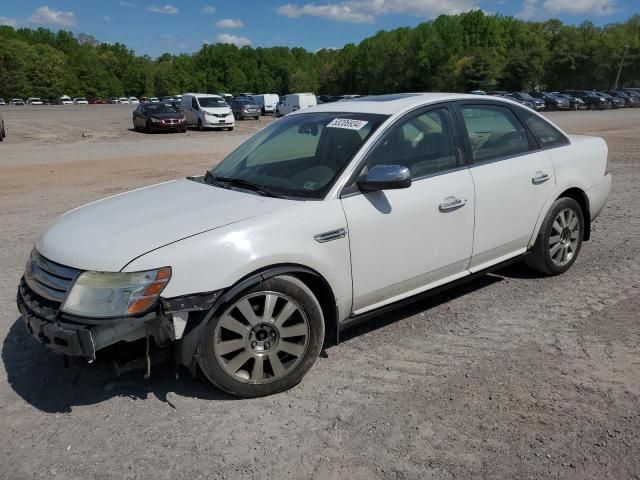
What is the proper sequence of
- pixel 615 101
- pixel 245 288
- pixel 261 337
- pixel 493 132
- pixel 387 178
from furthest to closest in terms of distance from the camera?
pixel 615 101
pixel 493 132
pixel 387 178
pixel 261 337
pixel 245 288

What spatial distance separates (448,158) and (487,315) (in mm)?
1237

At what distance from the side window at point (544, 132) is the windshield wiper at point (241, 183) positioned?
8.02ft

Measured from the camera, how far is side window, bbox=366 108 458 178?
3.70 meters

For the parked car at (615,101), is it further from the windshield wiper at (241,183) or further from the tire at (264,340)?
the tire at (264,340)

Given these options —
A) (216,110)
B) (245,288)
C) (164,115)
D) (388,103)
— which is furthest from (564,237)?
(216,110)

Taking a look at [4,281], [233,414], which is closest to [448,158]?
[233,414]

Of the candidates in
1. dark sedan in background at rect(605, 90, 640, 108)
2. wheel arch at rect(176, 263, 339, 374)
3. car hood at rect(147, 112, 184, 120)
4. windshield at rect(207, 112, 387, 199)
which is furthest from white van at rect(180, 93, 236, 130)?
dark sedan in background at rect(605, 90, 640, 108)

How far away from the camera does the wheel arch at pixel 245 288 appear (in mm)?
2914

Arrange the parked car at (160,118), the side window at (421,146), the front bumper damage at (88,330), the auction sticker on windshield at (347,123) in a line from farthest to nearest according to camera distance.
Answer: the parked car at (160,118) < the auction sticker on windshield at (347,123) < the side window at (421,146) < the front bumper damage at (88,330)

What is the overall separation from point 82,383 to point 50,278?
755mm

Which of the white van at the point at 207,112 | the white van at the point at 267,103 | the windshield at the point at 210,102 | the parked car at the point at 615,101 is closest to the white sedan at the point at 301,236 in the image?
the white van at the point at 207,112

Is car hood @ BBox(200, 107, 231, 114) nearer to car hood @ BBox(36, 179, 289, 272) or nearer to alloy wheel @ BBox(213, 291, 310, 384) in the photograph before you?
car hood @ BBox(36, 179, 289, 272)

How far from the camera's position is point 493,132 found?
173 inches

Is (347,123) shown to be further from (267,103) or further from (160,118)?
(267,103)
